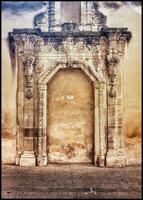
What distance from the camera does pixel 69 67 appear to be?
9.36 m

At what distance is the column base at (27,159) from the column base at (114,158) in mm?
2178

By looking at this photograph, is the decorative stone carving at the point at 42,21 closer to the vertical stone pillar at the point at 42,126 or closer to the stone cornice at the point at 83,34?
the stone cornice at the point at 83,34

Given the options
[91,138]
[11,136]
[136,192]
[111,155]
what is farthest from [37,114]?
[136,192]

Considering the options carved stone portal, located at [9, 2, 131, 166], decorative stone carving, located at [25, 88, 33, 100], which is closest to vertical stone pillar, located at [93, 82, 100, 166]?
carved stone portal, located at [9, 2, 131, 166]

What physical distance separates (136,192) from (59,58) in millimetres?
4610

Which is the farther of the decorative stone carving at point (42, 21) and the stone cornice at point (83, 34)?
the decorative stone carving at point (42, 21)

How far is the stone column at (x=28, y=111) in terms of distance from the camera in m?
9.12

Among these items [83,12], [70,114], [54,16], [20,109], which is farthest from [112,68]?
[20,109]

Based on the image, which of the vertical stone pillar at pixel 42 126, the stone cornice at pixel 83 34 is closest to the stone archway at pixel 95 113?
the vertical stone pillar at pixel 42 126

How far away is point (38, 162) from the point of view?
29.8 ft

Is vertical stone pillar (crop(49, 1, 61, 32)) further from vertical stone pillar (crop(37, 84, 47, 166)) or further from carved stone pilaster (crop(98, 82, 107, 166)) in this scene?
carved stone pilaster (crop(98, 82, 107, 166))

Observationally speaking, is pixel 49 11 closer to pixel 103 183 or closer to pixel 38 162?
pixel 38 162

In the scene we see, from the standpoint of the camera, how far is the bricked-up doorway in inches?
375

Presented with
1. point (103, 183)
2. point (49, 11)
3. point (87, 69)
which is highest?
point (49, 11)
